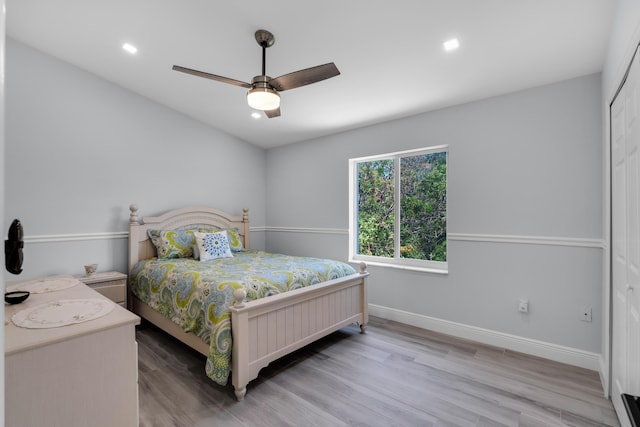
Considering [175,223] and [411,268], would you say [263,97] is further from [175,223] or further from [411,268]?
[175,223]

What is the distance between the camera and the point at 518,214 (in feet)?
9.23

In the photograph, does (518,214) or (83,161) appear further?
(83,161)

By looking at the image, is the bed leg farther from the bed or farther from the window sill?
the window sill

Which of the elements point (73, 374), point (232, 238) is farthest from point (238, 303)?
point (232, 238)

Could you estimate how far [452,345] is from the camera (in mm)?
2957

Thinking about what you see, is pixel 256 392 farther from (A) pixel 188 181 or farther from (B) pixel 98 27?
(B) pixel 98 27

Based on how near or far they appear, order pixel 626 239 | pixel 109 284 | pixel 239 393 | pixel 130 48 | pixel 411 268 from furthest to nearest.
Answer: pixel 411 268 → pixel 109 284 → pixel 130 48 → pixel 239 393 → pixel 626 239

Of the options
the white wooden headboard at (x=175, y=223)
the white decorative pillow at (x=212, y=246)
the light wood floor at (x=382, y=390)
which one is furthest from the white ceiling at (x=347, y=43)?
the light wood floor at (x=382, y=390)

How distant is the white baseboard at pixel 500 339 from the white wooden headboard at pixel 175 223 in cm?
241

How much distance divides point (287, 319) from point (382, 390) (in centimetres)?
87

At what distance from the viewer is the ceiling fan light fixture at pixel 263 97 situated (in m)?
2.13

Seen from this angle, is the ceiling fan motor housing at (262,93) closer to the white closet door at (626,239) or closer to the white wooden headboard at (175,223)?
the white closet door at (626,239)

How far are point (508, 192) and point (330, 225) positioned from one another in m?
2.18

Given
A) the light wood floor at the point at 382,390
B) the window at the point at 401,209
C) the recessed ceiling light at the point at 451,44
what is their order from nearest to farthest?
the light wood floor at the point at 382,390
the recessed ceiling light at the point at 451,44
the window at the point at 401,209
